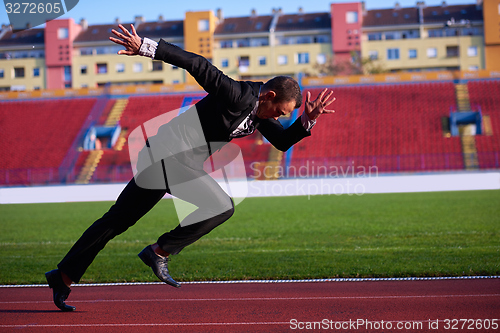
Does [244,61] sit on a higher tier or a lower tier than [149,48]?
higher

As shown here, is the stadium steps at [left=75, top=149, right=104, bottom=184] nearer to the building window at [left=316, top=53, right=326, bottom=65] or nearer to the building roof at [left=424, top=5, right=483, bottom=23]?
the building window at [left=316, top=53, right=326, bottom=65]

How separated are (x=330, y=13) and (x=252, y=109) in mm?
65941

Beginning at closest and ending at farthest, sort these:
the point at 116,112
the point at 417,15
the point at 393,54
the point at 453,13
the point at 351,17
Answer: the point at 116,112 < the point at 351,17 < the point at 393,54 < the point at 453,13 < the point at 417,15

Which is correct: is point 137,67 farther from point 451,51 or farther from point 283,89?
point 283,89

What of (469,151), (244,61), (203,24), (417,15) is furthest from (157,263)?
(417,15)

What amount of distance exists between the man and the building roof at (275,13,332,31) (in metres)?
63.9

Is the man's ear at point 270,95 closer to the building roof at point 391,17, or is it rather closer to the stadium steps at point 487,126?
the stadium steps at point 487,126

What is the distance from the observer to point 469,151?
37.0 m

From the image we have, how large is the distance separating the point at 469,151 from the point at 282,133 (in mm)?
34957

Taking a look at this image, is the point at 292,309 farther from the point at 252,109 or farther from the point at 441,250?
the point at 441,250

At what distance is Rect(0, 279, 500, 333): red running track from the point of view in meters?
4.92

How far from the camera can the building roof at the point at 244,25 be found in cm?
6788

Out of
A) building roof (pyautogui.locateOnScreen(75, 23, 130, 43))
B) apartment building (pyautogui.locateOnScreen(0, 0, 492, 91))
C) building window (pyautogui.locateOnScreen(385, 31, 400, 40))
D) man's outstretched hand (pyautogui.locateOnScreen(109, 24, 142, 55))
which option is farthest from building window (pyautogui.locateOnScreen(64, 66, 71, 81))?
man's outstretched hand (pyautogui.locateOnScreen(109, 24, 142, 55))

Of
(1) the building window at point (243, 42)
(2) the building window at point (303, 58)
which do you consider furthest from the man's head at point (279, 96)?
(1) the building window at point (243, 42)
